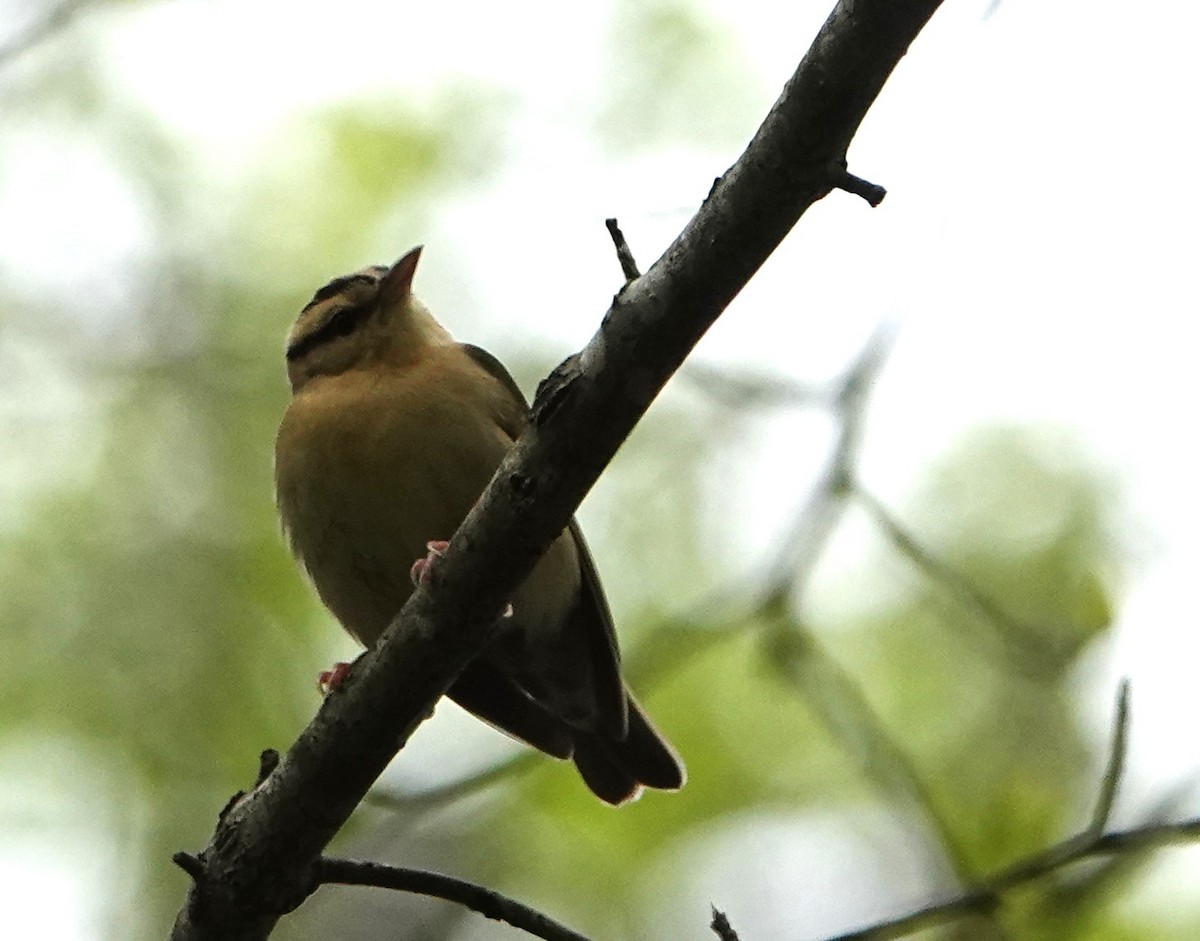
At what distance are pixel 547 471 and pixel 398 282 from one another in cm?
325

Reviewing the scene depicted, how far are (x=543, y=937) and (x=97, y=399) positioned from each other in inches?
309

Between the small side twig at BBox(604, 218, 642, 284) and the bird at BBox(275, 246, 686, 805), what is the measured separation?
173 centimetres

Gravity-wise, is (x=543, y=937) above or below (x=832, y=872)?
below

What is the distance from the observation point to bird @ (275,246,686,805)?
19.3ft

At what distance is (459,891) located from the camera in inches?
161

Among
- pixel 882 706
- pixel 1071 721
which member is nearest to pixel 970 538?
pixel 882 706

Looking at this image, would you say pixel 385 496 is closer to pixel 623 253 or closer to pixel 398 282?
pixel 398 282

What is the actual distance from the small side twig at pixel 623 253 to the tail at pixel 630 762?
120 inches

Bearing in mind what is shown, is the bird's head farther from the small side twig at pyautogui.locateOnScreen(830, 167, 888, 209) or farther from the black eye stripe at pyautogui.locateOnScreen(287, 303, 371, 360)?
the small side twig at pyautogui.locateOnScreen(830, 167, 888, 209)

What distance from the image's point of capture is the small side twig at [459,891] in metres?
4.03

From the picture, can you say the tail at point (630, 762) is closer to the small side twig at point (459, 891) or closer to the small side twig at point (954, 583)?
the small side twig at point (954, 583)

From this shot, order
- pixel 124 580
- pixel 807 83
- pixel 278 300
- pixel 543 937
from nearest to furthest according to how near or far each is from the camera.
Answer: pixel 807 83 < pixel 543 937 < pixel 124 580 < pixel 278 300

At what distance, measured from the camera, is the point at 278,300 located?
10859 mm

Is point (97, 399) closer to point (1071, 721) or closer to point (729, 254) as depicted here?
point (1071, 721)
